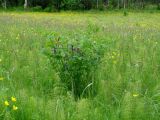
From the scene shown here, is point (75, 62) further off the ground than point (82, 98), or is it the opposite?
point (75, 62)

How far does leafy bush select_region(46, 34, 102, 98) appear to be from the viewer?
469cm

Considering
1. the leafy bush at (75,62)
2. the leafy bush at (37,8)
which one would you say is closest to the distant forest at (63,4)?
the leafy bush at (37,8)

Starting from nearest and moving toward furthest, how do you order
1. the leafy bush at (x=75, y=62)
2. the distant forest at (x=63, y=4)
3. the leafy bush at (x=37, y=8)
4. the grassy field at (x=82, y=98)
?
the grassy field at (x=82, y=98), the leafy bush at (x=75, y=62), the leafy bush at (x=37, y=8), the distant forest at (x=63, y=4)

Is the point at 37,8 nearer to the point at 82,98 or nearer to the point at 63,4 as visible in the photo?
the point at 63,4

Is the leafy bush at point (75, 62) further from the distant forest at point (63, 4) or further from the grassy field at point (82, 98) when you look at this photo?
the distant forest at point (63, 4)

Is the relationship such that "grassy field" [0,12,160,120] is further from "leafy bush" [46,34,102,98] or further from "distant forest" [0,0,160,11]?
"distant forest" [0,0,160,11]

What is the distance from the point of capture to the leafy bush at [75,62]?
469 cm

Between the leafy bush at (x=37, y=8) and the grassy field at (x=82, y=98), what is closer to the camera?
the grassy field at (x=82, y=98)

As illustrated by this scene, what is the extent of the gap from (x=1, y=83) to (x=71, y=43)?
1.06 meters

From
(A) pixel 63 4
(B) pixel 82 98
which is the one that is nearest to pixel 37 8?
(A) pixel 63 4

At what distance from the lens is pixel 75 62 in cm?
471

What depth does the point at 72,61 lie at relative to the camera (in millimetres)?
4699

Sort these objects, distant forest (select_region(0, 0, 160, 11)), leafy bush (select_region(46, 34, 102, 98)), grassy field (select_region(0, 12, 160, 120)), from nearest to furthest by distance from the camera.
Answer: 1. grassy field (select_region(0, 12, 160, 120))
2. leafy bush (select_region(46, 34, 102, 98))
3. distant forest (select_region(0, 0, 160, 11))

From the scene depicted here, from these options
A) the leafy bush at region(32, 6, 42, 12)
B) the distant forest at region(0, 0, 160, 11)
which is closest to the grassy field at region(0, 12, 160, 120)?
the leafy bush at region(32, 6, 42, 12)
